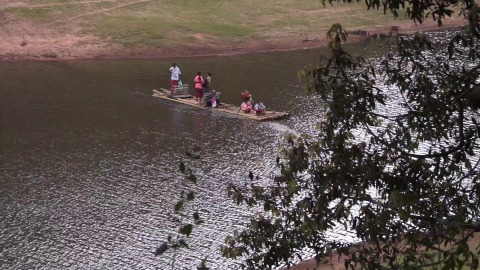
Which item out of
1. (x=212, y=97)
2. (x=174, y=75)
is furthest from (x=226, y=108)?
(x=174, y=75)

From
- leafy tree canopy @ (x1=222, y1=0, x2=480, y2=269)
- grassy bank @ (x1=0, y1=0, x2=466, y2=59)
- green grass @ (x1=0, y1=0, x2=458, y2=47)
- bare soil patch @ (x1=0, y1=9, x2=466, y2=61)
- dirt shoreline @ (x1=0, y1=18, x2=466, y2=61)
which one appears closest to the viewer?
leafy tree canopy @ (x1=222, y1=0, x2=480, y2=269)

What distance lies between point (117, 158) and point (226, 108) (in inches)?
361

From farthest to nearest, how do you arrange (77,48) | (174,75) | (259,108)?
(77,48), (174,75), (259,108)

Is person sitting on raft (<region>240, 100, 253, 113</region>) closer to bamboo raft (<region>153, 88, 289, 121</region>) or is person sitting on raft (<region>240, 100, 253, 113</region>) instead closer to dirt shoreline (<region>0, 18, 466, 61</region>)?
bamboo raft (<region>153, 88, 289, 121</region>)

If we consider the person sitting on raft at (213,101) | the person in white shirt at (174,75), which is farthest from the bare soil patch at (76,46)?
the person sitting on raft at (213,101)

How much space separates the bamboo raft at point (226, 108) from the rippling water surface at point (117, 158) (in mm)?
464

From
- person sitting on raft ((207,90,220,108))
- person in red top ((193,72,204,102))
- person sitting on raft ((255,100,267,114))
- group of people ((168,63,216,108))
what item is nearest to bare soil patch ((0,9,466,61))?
group of people ((168,63,216,108))

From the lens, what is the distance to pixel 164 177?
89.2 feet

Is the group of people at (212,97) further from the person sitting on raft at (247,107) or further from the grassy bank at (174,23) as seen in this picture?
the grassy bank at (174,23)

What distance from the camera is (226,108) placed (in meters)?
37.5

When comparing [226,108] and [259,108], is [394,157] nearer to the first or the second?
[259,108]

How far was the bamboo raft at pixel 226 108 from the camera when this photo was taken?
117 ft

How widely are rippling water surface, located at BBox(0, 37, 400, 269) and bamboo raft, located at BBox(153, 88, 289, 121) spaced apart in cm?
46

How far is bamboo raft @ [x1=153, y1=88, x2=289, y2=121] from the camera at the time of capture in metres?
35.5
